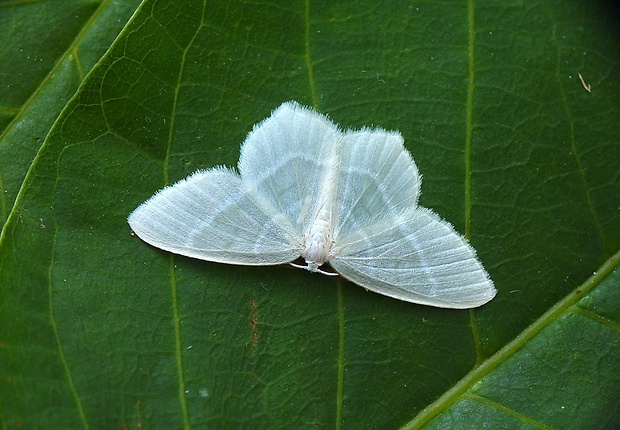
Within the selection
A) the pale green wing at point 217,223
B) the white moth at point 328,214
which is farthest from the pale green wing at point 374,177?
the pale green wing at point 217,223

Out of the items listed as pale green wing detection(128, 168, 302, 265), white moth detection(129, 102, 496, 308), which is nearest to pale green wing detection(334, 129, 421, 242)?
white moth detection(129, 102, 496, 308)

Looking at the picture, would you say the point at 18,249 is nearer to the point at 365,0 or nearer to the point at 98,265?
the point at 98,265

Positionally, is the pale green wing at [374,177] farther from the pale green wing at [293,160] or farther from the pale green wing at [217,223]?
the pale green wing at [217,223]

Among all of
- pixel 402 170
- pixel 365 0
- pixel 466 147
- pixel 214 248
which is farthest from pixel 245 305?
pixel 365 0

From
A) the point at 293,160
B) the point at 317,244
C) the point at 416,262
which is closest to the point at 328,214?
the point at 317,244

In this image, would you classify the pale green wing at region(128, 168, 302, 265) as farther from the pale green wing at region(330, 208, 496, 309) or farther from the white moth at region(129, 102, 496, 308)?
the pale green wing at region(330, 208, 496, 309)

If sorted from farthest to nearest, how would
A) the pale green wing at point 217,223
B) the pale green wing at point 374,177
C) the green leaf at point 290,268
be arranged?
the pale green wing at point 374,177 < the pale green wing at point 217,223 < the green leaf at point 290,268

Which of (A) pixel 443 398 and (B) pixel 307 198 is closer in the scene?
(A) pixel 443 398
